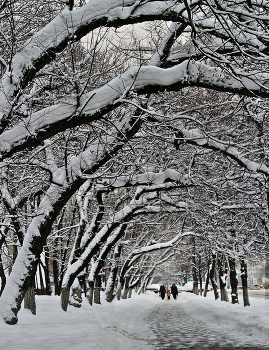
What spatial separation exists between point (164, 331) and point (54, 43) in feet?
33.5

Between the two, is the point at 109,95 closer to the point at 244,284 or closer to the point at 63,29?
the point at 63,29

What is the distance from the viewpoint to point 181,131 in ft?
24.7

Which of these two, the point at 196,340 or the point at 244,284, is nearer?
the point at 196,340

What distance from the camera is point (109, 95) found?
4.95 meters

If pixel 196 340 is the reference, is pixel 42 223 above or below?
above

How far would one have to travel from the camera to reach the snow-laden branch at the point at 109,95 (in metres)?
4.83

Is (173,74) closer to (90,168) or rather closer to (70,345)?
(90,168)

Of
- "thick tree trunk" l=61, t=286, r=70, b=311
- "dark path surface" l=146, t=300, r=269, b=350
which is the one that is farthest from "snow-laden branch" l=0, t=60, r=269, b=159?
"thick tree trunk" l=61, t=286, r=70, b=311

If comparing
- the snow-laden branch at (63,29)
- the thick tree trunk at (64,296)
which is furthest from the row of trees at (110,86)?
the thick tree trunk at (64,296)

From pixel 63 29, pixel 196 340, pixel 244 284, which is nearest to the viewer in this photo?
pixel 63 29

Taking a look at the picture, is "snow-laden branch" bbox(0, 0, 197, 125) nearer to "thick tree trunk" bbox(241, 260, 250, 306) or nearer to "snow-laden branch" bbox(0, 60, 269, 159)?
"snow-laden branch" bbox(0, 60, 269, 159)

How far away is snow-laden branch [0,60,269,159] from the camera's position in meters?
4.83

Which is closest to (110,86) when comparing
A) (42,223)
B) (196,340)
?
(42,223)

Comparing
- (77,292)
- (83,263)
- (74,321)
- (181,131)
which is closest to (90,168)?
(181,131)
